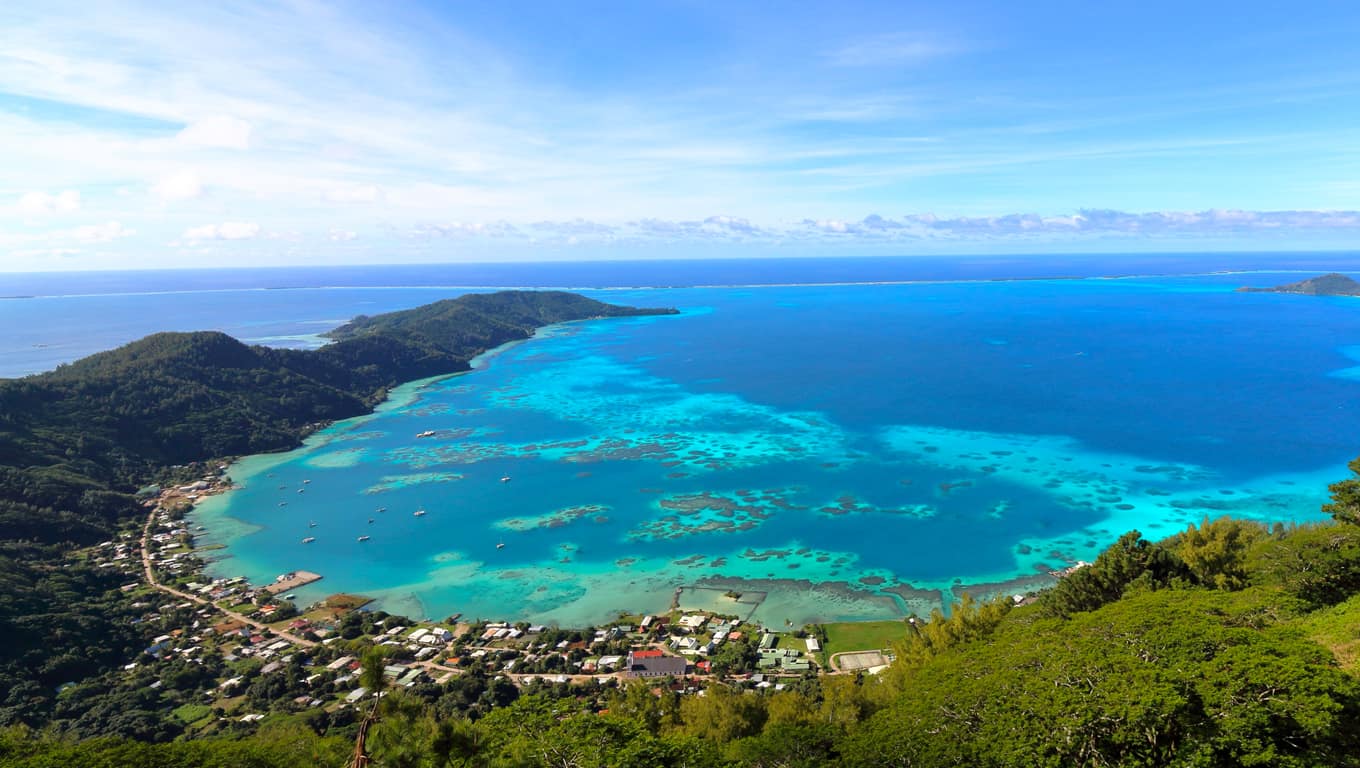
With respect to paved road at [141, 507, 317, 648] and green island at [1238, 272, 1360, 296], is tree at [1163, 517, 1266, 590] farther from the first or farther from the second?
green island at [1238, 272, 1360, 296]

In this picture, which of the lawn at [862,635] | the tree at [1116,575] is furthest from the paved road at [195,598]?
the tree at [1116,575]

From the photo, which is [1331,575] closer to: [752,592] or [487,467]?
[752,592]

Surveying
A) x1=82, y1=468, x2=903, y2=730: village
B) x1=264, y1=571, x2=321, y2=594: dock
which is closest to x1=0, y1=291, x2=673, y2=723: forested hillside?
x1=82, y1=468, x2=903, y2=730: village

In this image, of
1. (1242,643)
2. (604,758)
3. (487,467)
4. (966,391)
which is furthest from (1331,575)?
(966,391)

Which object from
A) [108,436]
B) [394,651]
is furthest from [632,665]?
[108,436]

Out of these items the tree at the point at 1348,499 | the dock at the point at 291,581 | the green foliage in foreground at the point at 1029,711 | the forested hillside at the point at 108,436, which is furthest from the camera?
the dock at the point at 291,581

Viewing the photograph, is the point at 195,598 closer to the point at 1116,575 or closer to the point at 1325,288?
the point at 1116,575

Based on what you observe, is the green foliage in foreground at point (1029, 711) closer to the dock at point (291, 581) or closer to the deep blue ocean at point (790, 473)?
the deep blue ocean at point (790, 473)
